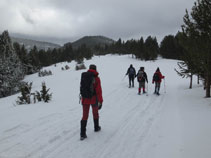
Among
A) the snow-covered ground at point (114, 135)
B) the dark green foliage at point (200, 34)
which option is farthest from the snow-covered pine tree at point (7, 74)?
the dark green foliage at point (200, 34)

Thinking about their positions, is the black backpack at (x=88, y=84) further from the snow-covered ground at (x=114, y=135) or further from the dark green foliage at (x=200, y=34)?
the dark green foliage at (x=200, y=34)

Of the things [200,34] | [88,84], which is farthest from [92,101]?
[200,34]

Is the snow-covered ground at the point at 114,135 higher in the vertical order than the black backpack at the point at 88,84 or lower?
lower

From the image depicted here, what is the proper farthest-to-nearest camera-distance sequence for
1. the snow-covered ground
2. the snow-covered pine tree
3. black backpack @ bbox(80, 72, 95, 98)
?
the snow-covered pine tree, black backpack @ bbox(80, 72, 95, 98), the snow-covered ground

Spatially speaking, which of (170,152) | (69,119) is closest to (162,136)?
(170,152)

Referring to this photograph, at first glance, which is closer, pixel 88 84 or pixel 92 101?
pixel 88 84

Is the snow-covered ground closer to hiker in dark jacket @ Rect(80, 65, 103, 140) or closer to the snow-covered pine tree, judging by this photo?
hiker in dark jacket @ Rect(80, 65, 103, 140)

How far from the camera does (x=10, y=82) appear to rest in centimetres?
2100

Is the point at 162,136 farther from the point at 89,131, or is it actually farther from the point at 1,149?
the point at 1,149

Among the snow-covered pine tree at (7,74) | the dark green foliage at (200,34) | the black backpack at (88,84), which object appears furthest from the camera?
the snow-covered pine tree at (7,74)

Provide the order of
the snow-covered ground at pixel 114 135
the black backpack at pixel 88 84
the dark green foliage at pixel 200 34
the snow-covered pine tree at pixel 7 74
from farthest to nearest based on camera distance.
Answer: the snow-covered pine tree at pixel 7 74 < the dark green foliage at pixel 200 34 < the black backpack at pixel 88 84 < the snow-covered ground at pixel 114 135

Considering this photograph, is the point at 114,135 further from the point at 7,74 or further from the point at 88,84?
the point at 7,74

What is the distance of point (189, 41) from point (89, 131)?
7.25m

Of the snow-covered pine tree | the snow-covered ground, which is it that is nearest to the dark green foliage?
the snow-covered ground
